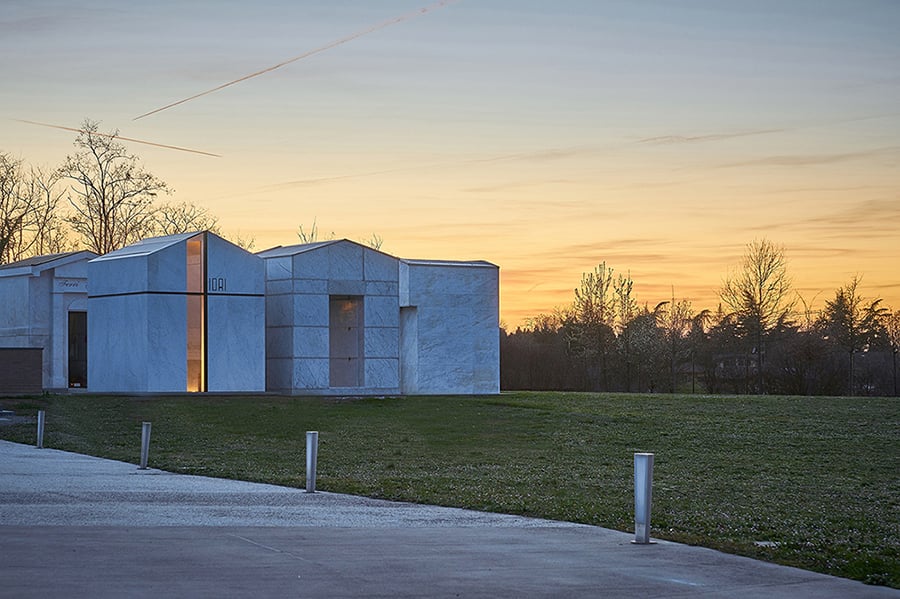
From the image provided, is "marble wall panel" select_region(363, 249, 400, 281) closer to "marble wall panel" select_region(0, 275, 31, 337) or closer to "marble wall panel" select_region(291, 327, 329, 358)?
"marble wall panel" select_region(291, 327, 329, 358)

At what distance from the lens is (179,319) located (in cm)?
4666

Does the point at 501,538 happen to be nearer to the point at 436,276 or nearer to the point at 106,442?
the point at 106,442

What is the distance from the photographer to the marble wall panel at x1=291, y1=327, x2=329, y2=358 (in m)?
49.0

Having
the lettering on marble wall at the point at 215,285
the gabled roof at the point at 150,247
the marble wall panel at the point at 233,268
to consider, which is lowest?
the lettering on marble wall at the point at 215,285

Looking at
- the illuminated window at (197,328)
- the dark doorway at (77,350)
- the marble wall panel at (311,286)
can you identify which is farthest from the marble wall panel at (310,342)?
the dark doorway at (77,350)

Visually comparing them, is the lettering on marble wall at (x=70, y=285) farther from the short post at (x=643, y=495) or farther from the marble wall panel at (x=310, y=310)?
the short post at (x=643, y=495)

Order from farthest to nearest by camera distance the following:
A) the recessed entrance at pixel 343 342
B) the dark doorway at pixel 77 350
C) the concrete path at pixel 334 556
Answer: the dark doorway at pixel 77 350 → the recessed entrance at pixel 343 342 → the concrete path at pixel 334 556

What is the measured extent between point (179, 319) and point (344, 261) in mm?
7377

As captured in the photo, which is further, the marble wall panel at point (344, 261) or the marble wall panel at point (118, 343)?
the marble wall panel at point (344, 261)

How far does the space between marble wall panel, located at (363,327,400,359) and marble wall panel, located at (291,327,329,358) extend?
2.02m

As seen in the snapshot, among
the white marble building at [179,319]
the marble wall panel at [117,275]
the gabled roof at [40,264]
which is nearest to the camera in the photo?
the white marble building at [179,319]

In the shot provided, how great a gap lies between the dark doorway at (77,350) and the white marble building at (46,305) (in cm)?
95

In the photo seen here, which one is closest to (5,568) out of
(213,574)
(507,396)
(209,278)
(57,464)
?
(213,574)

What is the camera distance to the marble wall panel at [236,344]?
4725 cm
